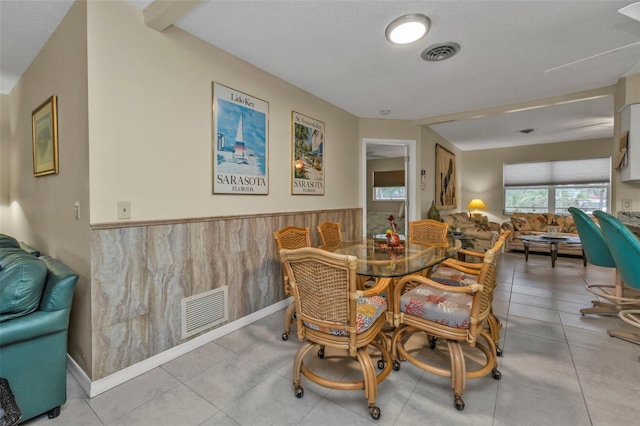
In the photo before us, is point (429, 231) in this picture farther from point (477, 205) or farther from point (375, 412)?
point (477, 205)

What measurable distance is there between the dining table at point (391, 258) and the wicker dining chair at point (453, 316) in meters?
0.10

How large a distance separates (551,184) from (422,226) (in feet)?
18.1

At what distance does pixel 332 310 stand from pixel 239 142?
1.77 metres

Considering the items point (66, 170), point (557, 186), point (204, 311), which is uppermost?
point (557, 186)

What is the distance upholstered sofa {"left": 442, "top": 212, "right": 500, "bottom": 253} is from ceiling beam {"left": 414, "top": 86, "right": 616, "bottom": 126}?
5.65ft

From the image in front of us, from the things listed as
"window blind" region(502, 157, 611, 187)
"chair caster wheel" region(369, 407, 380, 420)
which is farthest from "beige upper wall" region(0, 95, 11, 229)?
"window blind" region(502, 157, 611, 187)

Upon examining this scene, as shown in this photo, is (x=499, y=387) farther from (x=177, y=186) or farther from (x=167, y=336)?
(x=177, y=186)

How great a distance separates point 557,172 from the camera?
668 cm

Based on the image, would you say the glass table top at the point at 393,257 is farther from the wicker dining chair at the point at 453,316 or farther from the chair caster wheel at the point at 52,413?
the chair caster wheel at the point at 52,413

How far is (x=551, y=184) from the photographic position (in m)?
6.77

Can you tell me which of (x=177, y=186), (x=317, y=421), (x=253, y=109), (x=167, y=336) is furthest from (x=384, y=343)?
(x=253, y=109)

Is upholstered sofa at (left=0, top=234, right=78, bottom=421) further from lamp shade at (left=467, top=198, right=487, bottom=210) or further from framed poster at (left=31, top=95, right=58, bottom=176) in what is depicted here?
lamp shade at (left=467, top=198, right=487, bottom=210)

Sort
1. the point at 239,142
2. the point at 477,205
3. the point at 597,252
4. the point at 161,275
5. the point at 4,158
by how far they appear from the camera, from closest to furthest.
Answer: the point at 161,275 < the point at 239,142 < the point at 597,252 < the point at 4,158 < the point at 477,205

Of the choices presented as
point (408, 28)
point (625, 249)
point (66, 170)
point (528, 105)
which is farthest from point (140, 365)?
point (528, 105)
